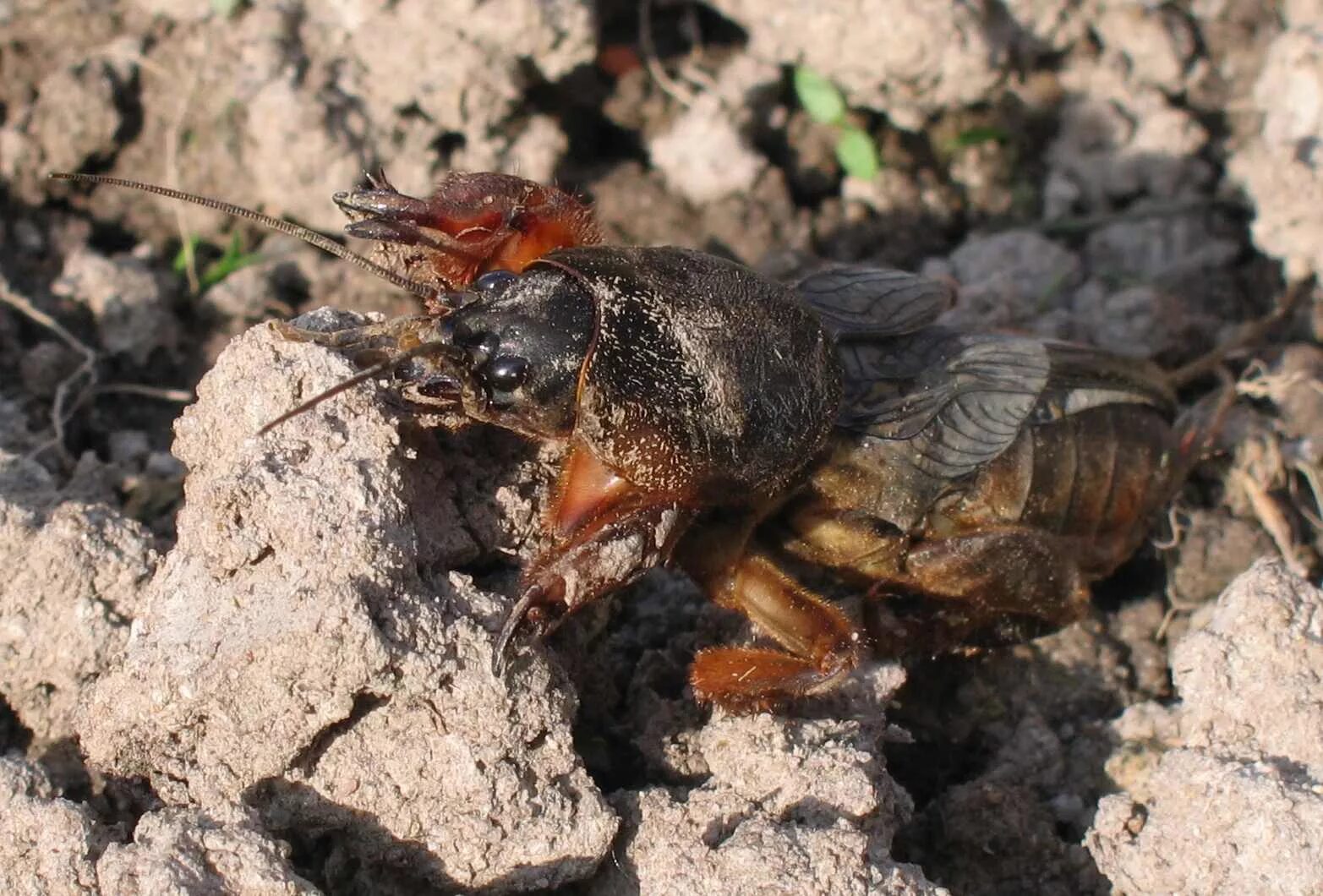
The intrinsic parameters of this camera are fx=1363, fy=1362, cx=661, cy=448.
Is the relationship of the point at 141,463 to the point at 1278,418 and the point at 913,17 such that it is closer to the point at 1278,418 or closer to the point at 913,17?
the point at 913,17

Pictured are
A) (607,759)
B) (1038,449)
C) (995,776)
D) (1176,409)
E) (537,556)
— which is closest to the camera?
(537,556)

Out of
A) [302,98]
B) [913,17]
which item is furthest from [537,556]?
[913,17]

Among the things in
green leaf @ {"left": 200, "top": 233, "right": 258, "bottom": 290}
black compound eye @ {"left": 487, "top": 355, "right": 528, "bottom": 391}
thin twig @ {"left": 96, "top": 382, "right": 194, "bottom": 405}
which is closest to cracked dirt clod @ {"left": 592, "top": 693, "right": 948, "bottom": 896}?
black compound eye @ {"left": 487, "top": 355, "right": 528, "bottom": 391}

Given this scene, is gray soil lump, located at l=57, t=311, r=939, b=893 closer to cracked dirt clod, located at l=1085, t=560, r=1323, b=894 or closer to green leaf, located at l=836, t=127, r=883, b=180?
cracked dirt clod, located at l=1085, t=560, r=1323, b=894

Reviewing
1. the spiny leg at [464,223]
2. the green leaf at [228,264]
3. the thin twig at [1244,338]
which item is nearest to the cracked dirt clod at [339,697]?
the spiny leg at [464,223]

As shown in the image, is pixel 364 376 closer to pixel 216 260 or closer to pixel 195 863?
pixel 195 863

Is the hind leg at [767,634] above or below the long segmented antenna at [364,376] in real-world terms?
below

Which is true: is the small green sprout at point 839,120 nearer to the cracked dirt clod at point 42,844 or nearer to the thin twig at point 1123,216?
the thin twig at point 1123,216
